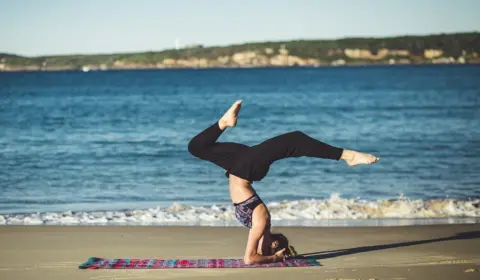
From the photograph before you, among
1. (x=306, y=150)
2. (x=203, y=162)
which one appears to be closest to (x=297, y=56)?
(x=203, y=162)

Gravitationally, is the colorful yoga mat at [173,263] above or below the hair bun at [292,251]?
below

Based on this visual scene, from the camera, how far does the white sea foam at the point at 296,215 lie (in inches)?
504

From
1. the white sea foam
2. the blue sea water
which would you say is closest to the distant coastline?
the blue sea water

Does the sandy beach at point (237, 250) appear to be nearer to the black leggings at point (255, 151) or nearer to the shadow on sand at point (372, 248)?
the shadow on sand at point (372, 248)

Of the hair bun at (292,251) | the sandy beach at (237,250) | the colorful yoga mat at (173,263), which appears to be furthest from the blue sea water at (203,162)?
the hair bun at (292,251)

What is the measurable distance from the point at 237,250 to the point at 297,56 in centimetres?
16666

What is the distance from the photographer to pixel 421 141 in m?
28.6

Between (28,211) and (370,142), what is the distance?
17.7 meters

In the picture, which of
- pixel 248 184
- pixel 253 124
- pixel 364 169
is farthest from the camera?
pixel 253 124

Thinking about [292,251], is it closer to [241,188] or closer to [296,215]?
[241,188]

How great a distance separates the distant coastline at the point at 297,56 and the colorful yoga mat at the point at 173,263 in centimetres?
15612

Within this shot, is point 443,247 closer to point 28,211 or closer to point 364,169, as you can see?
point 28,211

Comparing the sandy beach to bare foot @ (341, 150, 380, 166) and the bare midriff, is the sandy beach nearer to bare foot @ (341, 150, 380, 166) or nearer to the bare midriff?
the bare midriff

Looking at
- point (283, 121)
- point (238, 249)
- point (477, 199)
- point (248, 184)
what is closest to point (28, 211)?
point (238, 249)
